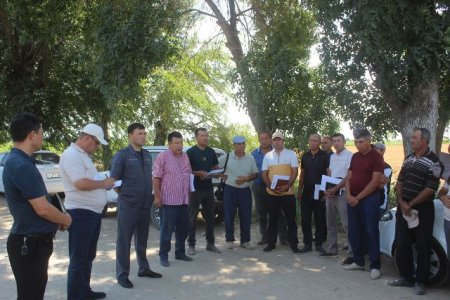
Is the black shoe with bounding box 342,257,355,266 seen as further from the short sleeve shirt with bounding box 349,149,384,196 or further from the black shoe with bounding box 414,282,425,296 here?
the black shoe with bounding box 414,282,425,296

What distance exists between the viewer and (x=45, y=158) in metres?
13.9

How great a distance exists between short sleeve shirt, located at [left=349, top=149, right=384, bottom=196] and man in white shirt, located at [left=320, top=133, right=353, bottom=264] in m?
0.64

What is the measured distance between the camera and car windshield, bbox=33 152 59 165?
532 inches

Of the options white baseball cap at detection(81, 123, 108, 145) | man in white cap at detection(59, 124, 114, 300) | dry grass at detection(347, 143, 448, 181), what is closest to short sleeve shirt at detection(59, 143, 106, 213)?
man in white cap at detection(59, 124, 114, 300)

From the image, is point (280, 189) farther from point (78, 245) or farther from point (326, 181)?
point (78, 245)

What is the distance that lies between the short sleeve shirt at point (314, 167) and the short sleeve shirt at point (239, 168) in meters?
0.85

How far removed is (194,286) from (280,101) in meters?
5.30

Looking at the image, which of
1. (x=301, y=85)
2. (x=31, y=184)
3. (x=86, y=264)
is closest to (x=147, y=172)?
(x=86, y=264)

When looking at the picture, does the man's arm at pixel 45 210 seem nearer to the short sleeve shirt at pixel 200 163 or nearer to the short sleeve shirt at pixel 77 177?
the short sleeve shirt at pixel 77 177

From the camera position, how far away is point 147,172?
5.88 meters

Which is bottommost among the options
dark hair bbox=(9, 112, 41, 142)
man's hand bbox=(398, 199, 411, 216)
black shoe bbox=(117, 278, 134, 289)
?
black shoe bbox=(117, 278, 134, 289)

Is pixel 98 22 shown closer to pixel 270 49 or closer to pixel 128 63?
pixel 128 63

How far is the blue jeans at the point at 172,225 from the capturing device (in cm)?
674

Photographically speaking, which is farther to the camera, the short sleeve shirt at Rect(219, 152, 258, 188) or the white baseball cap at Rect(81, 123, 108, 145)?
the short sleeve shirt at Rect(219, 152, 258, 188)
